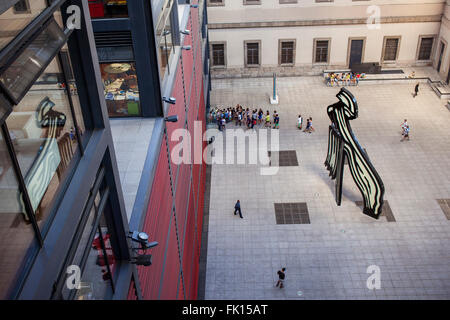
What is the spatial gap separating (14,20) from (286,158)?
24.8 metres

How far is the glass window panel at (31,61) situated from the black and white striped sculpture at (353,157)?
17.4 meters

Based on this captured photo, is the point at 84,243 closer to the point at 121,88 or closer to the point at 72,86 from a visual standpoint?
the point at 72,86

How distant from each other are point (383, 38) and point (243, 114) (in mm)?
14782

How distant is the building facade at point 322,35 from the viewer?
37000 millimetres

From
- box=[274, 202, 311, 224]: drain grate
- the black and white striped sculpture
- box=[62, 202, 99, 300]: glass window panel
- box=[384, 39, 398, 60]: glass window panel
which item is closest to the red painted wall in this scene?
box=[62, 202, 99, 300]: glass window panel

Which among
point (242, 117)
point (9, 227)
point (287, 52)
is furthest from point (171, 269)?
point (287, 52)

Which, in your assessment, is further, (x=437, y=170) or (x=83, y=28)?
(x=437, y=170)

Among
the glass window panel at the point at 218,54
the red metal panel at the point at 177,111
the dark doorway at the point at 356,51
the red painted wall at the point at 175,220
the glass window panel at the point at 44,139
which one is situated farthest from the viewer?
the glass window panel at the point at 218,54

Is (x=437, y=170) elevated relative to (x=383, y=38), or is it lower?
lower

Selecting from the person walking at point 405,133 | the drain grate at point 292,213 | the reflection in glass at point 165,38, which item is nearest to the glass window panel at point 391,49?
the person walking at point 405,133

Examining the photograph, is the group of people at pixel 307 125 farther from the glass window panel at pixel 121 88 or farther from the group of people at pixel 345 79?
the glass window panel at pixel 121 88

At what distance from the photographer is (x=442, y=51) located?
37.2 m

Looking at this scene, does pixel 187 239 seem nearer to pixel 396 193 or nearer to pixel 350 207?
pixel 350 207
